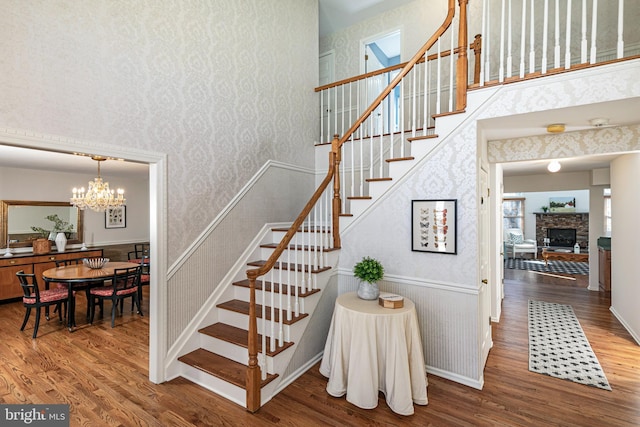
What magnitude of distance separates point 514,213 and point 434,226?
37.3ft

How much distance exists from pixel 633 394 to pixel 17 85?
536cm

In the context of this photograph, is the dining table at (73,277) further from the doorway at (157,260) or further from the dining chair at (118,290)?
the doorway at (157,260)

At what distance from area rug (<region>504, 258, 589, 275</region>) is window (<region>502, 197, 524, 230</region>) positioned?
232 centimetres

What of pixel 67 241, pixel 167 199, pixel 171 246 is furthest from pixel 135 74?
pixel 67 241

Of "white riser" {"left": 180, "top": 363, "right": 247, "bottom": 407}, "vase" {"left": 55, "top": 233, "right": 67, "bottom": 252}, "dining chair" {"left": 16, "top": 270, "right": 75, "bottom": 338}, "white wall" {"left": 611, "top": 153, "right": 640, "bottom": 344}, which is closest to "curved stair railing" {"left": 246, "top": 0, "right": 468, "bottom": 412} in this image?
"white riser" {"left": 180, "top": 363, "right": 247, "bottom": 407}

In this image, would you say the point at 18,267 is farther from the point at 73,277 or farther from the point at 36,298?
the point at 73,277

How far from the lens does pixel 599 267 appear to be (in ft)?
19.6

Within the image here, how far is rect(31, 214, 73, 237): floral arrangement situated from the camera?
6.06 m

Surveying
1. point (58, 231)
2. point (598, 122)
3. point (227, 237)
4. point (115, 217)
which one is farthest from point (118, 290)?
point (598, 122)

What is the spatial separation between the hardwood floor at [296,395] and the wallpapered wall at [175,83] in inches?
49.9

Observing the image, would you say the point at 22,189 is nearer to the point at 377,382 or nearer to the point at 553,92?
the point at 377,382

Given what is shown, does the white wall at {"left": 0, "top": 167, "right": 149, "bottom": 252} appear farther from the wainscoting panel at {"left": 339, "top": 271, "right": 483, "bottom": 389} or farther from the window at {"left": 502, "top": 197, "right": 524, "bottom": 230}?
the window at {"left": 502, "top": 197, "right": 524, "bottom": 230}

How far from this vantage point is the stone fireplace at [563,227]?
1103 centimetres

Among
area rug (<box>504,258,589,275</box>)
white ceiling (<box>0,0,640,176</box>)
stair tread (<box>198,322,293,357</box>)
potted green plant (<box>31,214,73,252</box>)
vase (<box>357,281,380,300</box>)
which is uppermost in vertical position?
white ceiling (<box>0,0,640,176</box>)
